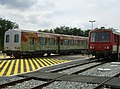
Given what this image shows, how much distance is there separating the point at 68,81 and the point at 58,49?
19.1 m

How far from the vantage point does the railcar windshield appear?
19.8 metres

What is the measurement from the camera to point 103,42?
20.0 metres

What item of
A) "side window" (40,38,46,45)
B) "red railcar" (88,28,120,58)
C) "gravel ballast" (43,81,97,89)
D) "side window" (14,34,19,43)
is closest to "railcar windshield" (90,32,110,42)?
"red railcar" (88,28,120,58)

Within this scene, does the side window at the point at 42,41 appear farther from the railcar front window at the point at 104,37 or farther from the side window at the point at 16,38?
the railcar front window at the point at 104,37

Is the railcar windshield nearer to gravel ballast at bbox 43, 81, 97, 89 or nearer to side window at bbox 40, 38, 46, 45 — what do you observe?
side window at bbox 40, 38, 46, 45

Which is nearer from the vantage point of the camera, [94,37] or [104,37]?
[104,37]

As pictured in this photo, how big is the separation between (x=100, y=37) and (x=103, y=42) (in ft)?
1.93

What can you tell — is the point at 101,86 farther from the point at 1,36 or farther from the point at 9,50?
the point at 1,36

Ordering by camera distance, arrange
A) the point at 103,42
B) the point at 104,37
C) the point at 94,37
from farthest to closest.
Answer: the point at 94,37 < the point at 104,37 < the point at 103,42

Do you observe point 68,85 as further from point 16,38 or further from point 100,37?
point 16,38

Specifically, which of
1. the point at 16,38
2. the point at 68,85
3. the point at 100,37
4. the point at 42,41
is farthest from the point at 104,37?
the point at 68,85

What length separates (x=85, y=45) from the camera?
35.9 m

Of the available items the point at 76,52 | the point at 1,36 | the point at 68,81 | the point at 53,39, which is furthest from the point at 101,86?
the point at 1,36

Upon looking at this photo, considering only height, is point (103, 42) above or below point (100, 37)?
below
